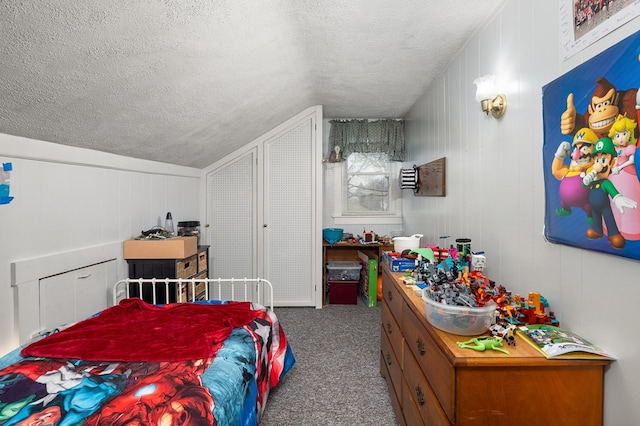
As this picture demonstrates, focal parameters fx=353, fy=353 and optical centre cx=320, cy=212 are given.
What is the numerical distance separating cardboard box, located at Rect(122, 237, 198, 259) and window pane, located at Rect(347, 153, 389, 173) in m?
2.68

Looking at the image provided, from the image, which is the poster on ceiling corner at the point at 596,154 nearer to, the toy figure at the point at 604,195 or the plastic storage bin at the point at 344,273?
the toy figure at the point at 604,195

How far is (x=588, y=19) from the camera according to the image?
49.7 inches

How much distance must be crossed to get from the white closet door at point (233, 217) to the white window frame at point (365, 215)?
120 centimetres

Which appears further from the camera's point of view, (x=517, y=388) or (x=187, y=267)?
(x=187, y=267)

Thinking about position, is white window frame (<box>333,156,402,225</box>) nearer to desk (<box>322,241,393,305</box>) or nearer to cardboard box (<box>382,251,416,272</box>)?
desk (<box>322,241,393,305</box>)

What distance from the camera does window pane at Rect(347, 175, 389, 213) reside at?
16.1 ft

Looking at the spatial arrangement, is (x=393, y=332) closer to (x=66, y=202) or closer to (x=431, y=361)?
(x=431, y=361)

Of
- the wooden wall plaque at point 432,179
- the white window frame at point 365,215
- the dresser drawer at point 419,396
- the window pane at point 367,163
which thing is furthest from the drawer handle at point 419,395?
the window pane at point 367,163

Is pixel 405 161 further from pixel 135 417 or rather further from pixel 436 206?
pixel 135 417

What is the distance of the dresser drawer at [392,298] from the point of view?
2.04 meters

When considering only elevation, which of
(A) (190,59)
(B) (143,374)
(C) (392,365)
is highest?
(A) (190,59)

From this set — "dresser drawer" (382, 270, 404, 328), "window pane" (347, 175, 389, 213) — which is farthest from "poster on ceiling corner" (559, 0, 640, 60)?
"window pane" (347, 175, 389, 213)

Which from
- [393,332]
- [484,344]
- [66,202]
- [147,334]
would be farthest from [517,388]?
[66,202]

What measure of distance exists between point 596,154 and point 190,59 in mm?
2000
